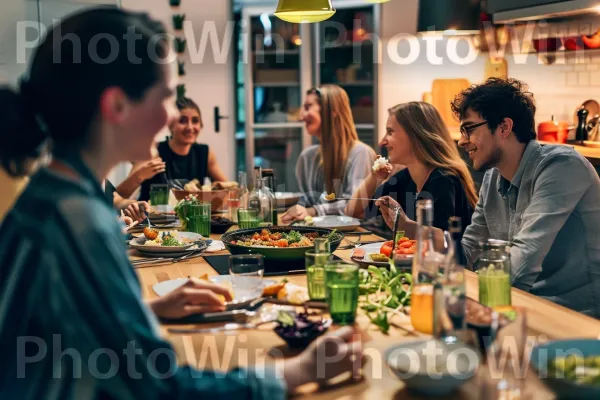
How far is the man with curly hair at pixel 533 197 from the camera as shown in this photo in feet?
7.41

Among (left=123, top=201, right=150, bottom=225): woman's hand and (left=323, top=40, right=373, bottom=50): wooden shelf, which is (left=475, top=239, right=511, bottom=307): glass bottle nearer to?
(left=123, top=201, right=150, bottom=225): woman's hand

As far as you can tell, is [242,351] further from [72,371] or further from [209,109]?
[209,109]

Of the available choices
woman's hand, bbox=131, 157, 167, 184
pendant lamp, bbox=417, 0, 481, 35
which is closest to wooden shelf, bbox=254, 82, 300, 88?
pendant lamp, bbox=417, 0, 481, 35

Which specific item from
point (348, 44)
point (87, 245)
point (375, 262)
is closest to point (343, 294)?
point (375, 262)

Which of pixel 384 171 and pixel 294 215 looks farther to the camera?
pixel 384 171

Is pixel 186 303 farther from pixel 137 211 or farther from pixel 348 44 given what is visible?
pixel 348 44

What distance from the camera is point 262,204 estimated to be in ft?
9.49

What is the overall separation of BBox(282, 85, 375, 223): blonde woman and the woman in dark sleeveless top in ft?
2.04

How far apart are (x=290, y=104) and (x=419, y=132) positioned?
12.0 feet

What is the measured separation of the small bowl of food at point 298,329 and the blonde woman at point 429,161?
1.57m

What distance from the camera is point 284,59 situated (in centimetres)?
671

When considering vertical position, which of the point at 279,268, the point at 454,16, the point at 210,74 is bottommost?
the point at 279,268

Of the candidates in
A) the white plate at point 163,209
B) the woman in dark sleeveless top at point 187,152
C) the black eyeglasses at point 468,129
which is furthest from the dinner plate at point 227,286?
the woman in dark sleeveless top at point 187,152

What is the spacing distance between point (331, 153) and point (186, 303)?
2.75 m
